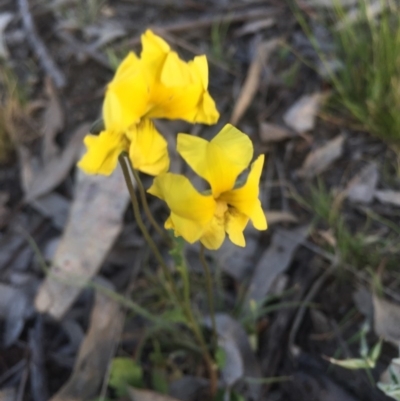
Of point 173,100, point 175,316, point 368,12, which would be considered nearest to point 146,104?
point 173,100

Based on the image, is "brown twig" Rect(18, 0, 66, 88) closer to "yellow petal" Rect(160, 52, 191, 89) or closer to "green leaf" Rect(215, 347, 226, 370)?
"green leaf" Rect(215, 347, 226, 370)

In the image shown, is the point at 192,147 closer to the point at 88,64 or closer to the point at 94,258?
the point at 94,258

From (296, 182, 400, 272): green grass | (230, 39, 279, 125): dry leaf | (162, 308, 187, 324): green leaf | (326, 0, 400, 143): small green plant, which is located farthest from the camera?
(230, 39, 279, 125): dry leaf

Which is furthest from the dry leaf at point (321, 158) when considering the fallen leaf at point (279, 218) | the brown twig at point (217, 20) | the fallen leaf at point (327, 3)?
the brown twig at point (217, 20)

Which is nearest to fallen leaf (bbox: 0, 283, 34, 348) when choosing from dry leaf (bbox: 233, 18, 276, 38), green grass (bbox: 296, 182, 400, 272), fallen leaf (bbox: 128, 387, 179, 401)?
fallen leaf (bbox: 128, 387, 179, 401)

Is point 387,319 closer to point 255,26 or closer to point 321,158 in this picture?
point 321,158
